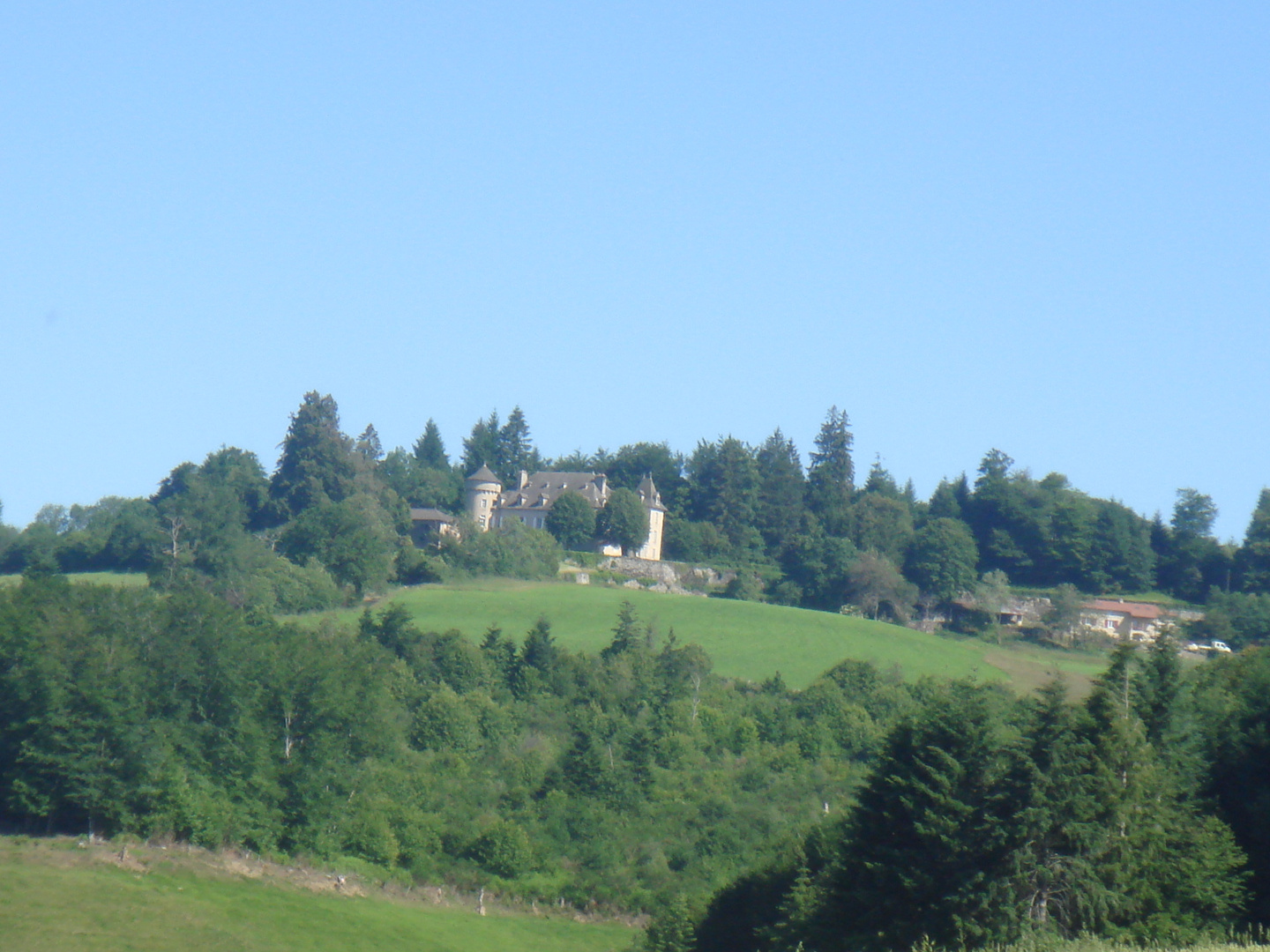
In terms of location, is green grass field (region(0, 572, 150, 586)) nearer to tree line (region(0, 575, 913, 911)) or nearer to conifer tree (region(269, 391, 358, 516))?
conifer tree (region(269, 391, 358, 516))

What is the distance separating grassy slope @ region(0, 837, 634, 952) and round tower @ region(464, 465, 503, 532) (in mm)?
72044

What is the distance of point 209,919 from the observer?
35875mm

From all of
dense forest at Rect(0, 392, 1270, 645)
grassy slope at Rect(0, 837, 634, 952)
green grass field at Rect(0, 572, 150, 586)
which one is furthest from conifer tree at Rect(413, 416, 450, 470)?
grassy slope at Rect(0, 837, 634, 952)

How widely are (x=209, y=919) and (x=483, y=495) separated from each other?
7935 centimetres

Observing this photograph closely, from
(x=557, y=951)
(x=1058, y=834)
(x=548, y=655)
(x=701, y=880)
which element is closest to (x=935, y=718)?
(x=1058, y=834)

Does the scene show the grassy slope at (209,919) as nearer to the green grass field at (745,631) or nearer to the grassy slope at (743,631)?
the grassy slope at (743,631)

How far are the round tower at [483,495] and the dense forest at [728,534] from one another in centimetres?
381

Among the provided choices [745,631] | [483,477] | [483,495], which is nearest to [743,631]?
[745,631]

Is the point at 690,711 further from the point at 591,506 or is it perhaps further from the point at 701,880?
the point at 591,506

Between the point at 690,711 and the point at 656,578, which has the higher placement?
the point at 656,578

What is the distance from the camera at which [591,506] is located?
10138 cm

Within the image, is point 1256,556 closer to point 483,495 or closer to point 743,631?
point 743,631

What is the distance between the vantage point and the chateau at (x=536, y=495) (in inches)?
4178

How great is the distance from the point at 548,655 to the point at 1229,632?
4483 centimetres
